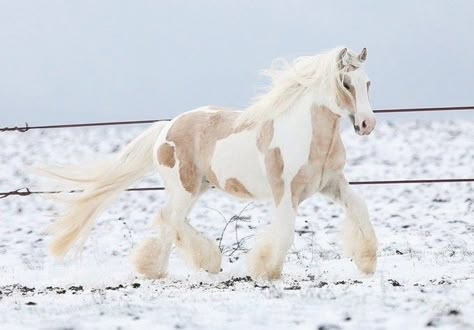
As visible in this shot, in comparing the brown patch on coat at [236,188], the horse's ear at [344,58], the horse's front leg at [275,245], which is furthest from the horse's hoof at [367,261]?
the horse's ear at [344,58]

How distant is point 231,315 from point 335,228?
738 centimetres

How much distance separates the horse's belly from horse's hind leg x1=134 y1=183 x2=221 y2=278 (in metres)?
0.44

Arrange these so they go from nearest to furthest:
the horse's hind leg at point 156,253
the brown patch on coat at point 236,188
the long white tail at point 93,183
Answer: the brown patch on coat at point 236,188, the horse's hind leg at point 156,253, the long white tail at point 93,183

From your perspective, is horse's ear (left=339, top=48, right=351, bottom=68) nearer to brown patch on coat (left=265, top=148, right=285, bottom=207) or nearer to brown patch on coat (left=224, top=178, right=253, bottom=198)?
brown patch on coat (left=265, top=148, right=285, bottom=207)

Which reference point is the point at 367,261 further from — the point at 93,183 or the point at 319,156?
the point at 93,183

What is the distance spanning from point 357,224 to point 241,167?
0.96m

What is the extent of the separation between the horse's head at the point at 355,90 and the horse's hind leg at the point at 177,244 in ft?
5.10

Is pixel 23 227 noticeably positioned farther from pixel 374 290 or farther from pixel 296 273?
pixel 374 290

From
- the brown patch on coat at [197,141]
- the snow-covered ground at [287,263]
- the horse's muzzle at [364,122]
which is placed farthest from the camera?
the brown patch on coat at [197,141]

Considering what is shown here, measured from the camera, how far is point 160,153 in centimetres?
616

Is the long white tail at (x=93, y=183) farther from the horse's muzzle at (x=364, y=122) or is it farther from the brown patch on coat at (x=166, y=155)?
the horse's muzzle at (x=364, y=122)

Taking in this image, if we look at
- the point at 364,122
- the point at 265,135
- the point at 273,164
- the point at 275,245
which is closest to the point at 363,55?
the point at 364,122

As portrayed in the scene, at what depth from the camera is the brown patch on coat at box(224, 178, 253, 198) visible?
562cm

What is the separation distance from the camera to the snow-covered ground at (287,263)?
11.3ft
